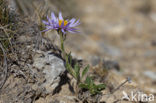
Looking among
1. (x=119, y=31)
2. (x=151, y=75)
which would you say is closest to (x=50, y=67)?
(x=151, y=75)

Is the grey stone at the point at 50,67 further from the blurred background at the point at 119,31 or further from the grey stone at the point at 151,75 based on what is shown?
the grey stone at the point at 151,75

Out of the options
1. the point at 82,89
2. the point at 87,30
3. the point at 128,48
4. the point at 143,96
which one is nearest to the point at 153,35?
the point at 128,48

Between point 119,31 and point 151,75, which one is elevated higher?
point 119,31

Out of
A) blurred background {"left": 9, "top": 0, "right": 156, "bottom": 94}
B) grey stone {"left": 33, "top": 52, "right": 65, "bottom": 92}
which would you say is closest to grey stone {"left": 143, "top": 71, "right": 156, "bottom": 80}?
blurred background {"left": 9, "top": 0, "right": 156, "bottom": 94}

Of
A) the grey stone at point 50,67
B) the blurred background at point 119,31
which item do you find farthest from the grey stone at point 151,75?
the grey stone at point 50,67

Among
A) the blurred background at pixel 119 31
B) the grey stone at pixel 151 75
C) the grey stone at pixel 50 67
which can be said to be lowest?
the grey stone at pixel 151 75

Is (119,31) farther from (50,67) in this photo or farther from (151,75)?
(50,67)

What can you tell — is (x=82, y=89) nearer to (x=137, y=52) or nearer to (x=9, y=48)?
(x=9, y=48)

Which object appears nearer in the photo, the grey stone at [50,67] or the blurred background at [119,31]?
the grey stone at [50,67]
